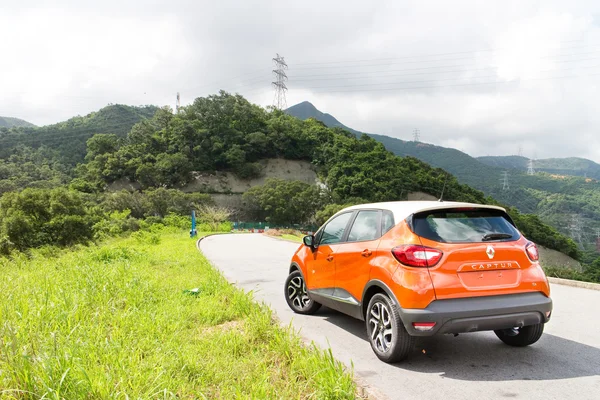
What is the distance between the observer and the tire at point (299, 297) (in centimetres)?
640

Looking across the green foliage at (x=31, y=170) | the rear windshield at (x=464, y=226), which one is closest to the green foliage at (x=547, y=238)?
the rear windshield at (x=464, y=226)

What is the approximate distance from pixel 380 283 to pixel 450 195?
265ft

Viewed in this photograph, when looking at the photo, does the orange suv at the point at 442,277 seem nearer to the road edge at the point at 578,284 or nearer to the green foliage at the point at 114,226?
the road edge at the point at 578,284

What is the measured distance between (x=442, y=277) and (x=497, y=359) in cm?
127

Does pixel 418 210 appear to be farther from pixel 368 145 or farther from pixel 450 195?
pixel 368 145

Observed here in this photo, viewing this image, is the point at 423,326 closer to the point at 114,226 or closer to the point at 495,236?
the point at 495,236

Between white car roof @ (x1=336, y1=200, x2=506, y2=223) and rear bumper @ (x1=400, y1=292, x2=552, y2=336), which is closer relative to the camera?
rear bumper @ (x1=400, y1=292, x2=552, y2=336)

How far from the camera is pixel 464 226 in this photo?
434 centimetres

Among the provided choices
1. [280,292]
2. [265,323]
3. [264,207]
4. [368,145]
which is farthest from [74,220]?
[368,145]

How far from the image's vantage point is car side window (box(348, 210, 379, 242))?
191 inches

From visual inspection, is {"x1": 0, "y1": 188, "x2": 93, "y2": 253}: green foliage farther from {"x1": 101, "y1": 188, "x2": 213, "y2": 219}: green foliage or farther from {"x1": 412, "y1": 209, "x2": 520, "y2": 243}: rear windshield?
{"x1": 101, "y1": 188, "x2": 213, "y2": 219}: green foliage

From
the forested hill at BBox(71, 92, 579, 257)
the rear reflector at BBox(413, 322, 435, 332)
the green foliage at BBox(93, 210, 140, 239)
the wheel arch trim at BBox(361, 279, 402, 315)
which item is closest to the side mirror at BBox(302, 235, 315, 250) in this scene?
the wheel arch trim at BBox(361, 279, 402, 315)

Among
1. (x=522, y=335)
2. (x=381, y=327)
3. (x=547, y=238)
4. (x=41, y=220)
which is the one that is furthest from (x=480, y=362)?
(x=547, y=238)

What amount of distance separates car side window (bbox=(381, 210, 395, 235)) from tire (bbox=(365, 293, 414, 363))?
733 millimetres
